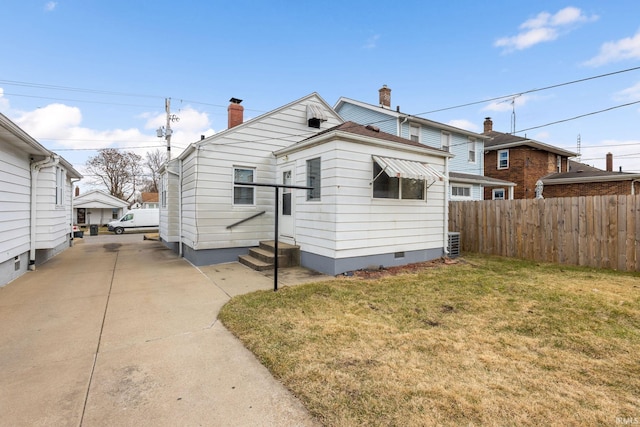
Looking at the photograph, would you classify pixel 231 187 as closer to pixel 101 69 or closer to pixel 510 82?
pixel 101 69

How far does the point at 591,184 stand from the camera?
19.7 m

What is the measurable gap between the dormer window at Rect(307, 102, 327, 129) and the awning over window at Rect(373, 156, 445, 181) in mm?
3523

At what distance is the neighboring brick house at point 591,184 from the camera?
61.8 ft

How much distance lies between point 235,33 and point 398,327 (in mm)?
13841

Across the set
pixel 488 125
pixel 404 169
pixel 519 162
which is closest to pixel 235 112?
pixel 404 169

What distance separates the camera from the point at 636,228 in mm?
7508

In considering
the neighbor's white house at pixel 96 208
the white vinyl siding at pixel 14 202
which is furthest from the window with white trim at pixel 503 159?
the neighbor's white house at pixel 96 208

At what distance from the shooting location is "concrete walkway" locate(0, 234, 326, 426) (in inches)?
96.5

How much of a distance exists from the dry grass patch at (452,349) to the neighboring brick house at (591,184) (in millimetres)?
17251

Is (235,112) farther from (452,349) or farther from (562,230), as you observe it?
(562,230)

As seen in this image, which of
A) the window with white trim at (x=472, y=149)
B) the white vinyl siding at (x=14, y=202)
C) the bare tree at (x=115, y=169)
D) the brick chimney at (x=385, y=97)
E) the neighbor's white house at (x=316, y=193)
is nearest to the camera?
the white vinyl siding at (x=14, y=202)

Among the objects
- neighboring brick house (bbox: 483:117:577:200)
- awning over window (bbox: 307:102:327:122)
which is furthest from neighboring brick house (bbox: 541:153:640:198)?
awning over window (bbox: 307:102:327:122)

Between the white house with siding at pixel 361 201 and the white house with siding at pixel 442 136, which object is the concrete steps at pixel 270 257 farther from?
the white house with siding at pixel 442 136

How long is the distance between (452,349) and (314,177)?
18.2ft
